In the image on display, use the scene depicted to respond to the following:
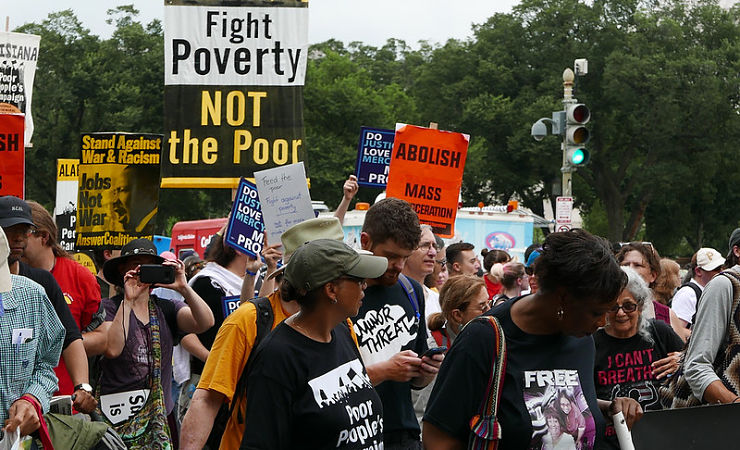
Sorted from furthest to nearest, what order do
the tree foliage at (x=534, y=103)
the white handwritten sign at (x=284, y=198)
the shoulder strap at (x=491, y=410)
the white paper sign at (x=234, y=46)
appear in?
the tree foliage at (x=534, y=103) < the white paper sign at (x=234, y=46) < the white handwritten sign at (x=284, y=198) < the shoulder strap at (x=491, y=410)

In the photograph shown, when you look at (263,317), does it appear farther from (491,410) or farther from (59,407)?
(59,407)

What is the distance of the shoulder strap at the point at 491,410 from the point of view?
3.50 metres

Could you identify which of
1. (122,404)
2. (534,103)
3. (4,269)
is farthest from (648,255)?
(534,103)

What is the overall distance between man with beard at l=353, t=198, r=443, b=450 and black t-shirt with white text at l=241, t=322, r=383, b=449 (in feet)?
3.35

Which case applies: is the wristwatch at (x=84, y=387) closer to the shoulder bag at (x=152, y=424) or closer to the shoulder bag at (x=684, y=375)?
the shoulder bag at (x=152, y=424)

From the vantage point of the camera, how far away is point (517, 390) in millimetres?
3562

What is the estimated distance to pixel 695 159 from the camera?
49.4 meters

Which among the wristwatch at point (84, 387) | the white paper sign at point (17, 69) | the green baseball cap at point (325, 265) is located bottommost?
the wristwatch at point (84, 387)

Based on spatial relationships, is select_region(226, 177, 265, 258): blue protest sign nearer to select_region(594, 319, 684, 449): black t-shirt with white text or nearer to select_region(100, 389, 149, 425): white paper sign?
select_region(100, 389, 149, 425): white paper sign

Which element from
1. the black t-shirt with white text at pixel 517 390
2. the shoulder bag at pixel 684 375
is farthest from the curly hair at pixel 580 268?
the shoulder bag at pixel 684 375

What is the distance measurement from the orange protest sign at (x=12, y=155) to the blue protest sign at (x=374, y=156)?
11.1ft

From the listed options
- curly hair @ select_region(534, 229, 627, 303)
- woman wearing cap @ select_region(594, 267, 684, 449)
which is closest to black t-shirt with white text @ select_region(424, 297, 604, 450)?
curly hair @ select_region(534, 229, 627, 303)

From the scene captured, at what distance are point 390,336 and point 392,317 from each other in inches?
3.5

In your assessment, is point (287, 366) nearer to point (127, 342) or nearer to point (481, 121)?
point (127, 342)
